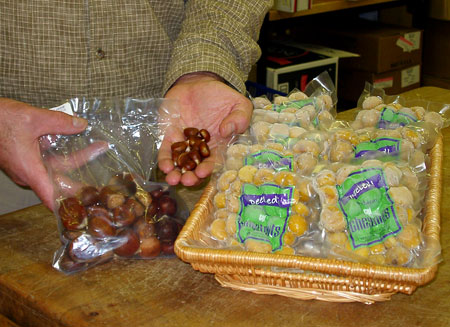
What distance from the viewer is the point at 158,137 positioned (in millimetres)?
1093

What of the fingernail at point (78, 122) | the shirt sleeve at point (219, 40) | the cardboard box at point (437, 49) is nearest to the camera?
the fingernail at point (78, 122)

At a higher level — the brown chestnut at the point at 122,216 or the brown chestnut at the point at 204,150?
the brown chestnut at the point at 204,150

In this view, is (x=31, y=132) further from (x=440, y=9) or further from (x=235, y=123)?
(x=440, y=9)

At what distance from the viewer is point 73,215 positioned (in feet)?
2.90

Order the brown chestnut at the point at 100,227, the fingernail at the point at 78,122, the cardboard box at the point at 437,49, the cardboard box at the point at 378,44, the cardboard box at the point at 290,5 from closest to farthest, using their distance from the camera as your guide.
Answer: the brown chestnut at the point at 100,227 < the fingernail at the point at 78,122 < the cardboard box at the point at 290,5 < the cardboard box at the point at 378,44 < the cardboard box at the point at 437,49

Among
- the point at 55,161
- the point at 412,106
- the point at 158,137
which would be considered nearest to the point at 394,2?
the point at 412,106

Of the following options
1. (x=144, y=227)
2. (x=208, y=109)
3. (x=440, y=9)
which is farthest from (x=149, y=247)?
(x=440, y=9)

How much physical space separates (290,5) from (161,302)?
1786 mm

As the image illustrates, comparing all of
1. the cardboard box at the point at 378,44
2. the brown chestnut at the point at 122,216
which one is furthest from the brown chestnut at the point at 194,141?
the cardboard box at the point at 378,44

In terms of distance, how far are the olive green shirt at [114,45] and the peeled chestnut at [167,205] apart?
360mm

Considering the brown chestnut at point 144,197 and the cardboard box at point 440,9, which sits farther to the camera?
the cardboard box at point 440,9

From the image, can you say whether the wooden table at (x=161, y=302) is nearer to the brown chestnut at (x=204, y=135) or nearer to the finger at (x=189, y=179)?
the finger at (x=189, y=179)

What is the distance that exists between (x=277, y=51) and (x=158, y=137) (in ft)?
5.53

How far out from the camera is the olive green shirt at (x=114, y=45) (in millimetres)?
1141
